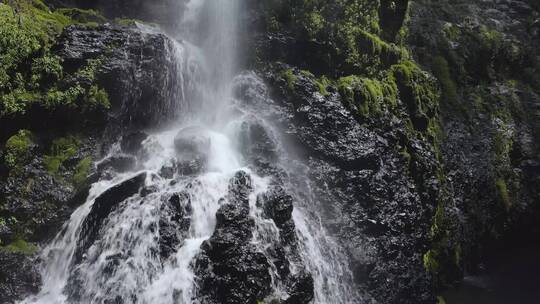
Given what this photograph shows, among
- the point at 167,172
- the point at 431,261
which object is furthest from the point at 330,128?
the point at 431,261

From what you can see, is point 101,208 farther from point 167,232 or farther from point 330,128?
point 330,128

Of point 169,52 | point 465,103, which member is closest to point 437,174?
point 465,103

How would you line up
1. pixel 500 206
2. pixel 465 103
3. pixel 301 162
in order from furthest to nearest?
pixel 465 103
pixel 500 206
pixel 301 162

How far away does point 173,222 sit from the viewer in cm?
1327

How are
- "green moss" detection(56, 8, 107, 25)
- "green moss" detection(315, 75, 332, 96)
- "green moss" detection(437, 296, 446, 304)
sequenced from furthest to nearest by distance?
1. "green moss" detection(56, 8, 107, 25)
2. "green moss" detection(315, 75, 332, 96)
3. "green moss" detection(437, 296, 446, 304)

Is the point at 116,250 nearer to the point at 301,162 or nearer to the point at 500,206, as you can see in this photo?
the point at 301,162

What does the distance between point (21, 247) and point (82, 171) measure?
3.13 metres

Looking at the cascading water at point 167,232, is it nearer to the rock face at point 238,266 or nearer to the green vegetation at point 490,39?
the rock face at point 238,266

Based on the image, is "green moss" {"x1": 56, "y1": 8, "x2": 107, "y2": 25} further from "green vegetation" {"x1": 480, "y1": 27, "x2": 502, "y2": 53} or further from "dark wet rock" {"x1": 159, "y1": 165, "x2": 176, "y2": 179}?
"green vegetation" {"x1": 480, "y1": 27, "x2": 502, "y2": 53}

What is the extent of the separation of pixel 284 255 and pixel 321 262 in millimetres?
2448

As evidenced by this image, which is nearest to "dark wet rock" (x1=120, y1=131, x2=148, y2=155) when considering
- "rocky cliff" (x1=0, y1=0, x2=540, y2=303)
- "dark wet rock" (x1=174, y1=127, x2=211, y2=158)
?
"rocky cliff" (x1=0, y1=0, x2=540, y2=303)

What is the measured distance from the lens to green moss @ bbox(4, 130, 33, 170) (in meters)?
14.3

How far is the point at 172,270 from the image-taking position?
12.3 meters

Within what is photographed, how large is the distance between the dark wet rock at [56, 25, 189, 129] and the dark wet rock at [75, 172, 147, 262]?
12.5 ft
